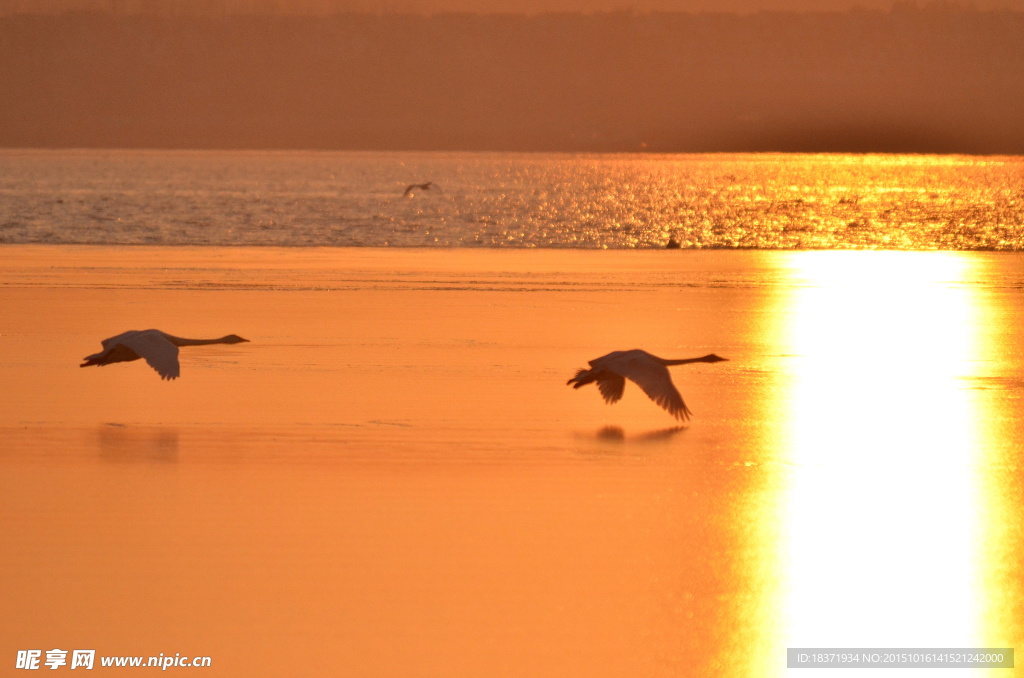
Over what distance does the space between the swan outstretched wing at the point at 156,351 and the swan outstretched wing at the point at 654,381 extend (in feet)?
9.30

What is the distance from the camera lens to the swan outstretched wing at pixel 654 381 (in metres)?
8.15

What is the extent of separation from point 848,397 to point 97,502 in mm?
5265

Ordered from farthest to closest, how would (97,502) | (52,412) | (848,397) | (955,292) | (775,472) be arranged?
(955,292), (848,397), (52,412), (775,472), (97,502)

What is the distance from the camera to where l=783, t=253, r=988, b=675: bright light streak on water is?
5.21 m

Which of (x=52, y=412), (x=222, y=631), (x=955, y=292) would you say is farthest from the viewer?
(x=955, y=292)

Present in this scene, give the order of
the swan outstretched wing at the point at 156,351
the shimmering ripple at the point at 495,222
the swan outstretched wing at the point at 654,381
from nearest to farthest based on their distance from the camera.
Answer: the swan outstretched wing at the point at 654,381
the swan outstretched wing at the point at 156,351
the shimmering ripple at the point at 495,222

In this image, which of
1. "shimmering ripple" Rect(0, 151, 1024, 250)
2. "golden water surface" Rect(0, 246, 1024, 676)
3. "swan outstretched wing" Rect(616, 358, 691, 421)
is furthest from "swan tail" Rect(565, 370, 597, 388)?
"shimmering ripple" Rect(0, 151, 1024, 250)

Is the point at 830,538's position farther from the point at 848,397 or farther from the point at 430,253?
the point at 430,253

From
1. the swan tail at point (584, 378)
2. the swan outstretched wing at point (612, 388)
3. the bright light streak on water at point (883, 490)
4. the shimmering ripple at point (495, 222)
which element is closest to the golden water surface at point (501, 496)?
the bright light streak on water at point (883, 490)

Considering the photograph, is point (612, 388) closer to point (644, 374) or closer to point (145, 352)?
point (644, 374)

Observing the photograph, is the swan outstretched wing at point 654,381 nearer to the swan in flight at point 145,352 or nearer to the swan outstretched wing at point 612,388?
the swan outstretched wing at point 612,388

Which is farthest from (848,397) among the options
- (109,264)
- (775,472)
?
(109,264)

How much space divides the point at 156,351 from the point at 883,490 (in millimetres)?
4590

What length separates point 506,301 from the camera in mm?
15586
